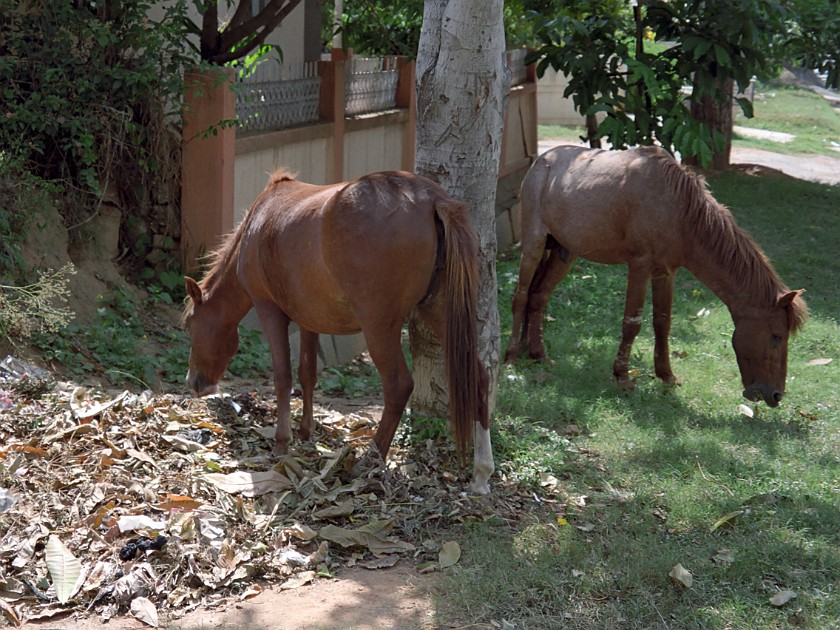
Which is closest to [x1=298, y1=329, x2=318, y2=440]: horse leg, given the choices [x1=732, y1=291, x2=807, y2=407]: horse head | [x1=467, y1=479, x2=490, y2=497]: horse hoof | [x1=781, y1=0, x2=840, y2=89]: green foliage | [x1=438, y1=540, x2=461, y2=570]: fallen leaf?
[x1=467, y1=479, x2=490, y2=497]: horse hoof

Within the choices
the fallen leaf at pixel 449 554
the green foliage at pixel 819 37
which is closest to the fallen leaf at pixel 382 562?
the fallen leaf at pixel 449 554

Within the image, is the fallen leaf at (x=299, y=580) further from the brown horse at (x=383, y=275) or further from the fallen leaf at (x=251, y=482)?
the brown horse at (x=383, y=275)

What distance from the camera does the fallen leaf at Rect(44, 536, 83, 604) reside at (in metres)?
4.09

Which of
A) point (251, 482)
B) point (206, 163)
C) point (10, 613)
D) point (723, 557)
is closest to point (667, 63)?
point (206, 163)

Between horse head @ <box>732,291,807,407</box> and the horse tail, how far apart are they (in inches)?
117

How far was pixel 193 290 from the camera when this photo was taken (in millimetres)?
6363

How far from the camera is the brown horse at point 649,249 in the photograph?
7066mm

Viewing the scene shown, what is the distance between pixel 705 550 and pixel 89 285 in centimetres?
549

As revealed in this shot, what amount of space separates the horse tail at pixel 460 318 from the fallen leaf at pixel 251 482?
1.01m

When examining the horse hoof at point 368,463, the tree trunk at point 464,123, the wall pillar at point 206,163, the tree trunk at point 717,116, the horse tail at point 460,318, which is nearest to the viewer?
the horse tail at point 460,318

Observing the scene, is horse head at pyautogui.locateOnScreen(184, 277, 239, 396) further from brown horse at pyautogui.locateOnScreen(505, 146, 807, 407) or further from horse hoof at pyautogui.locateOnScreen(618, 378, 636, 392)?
horse hoof at pyautogui.locateOnScreen(618, 378, 636, 392)

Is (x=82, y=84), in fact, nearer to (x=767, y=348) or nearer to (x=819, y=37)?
(x=767, y=348)

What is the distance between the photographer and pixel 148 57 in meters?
8.05

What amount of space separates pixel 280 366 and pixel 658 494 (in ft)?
7.87
